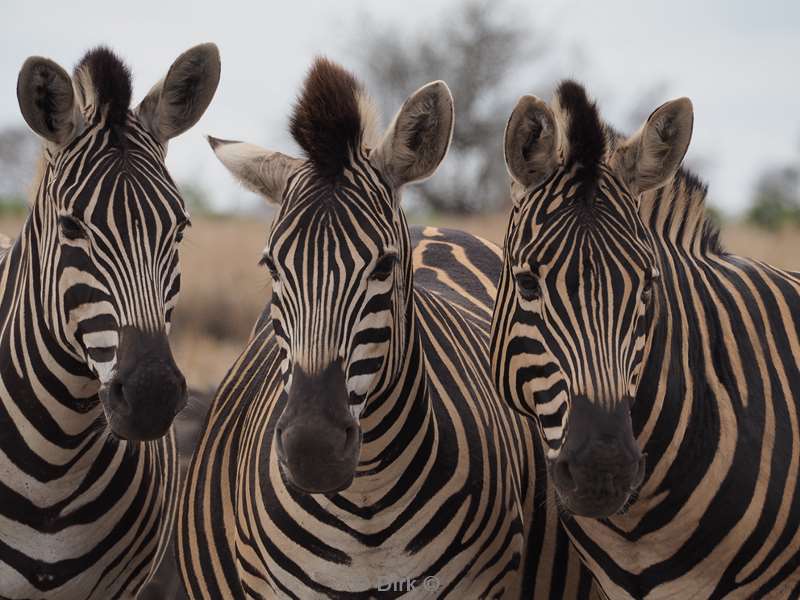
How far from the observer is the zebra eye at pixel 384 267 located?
4078 mm

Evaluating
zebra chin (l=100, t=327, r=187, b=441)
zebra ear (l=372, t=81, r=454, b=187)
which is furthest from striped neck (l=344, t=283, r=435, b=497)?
zebra chin (l=100, t=327, r=187, b=441)

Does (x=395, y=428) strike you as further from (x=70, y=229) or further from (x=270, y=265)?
(x=70, y=229)

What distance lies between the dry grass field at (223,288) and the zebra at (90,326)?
8.90 metres

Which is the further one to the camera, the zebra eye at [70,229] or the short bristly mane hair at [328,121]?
the zebra eye at [70,229]

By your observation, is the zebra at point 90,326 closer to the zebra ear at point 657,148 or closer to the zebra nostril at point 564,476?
the zebra nostril at point 564,476

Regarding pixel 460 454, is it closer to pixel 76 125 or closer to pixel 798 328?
pixel 798 328

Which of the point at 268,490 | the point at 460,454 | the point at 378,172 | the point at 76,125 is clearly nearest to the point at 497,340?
the point at 460,454

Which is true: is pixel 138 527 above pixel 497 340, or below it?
below

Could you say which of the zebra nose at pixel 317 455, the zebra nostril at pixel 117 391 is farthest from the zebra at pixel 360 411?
the zebra nostril at pixel 117 391

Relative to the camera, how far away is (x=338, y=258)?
3994mm

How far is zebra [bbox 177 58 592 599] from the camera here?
3945mm

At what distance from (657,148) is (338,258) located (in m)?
1.35

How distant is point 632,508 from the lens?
4.24 m

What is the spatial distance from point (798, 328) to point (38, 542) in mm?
3399
